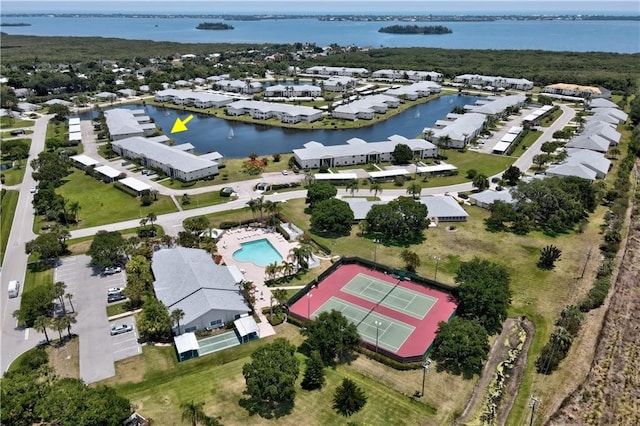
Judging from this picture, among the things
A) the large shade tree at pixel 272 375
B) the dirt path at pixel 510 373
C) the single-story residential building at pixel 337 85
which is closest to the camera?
the large shade tree at pixel 272 375

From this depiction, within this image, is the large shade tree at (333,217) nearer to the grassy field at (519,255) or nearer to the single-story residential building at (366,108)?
the grassy field at (519,255)

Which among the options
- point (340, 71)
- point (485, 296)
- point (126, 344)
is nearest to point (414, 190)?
point (485, 296)

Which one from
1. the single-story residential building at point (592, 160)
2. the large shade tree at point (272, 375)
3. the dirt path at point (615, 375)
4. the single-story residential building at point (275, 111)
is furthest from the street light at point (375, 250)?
the single-story residential building at point (275, 111)

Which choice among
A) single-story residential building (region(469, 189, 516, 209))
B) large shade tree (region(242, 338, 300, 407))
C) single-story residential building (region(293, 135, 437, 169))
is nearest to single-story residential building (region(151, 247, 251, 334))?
large shade tree (region(242, 338, 300, 407))

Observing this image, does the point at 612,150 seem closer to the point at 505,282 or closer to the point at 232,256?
the point at 505,282

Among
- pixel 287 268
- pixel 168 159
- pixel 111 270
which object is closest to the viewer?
pixel 287 268

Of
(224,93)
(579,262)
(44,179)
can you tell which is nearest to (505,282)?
(579,262)

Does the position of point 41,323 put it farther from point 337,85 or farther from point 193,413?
point 337,85
